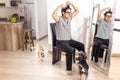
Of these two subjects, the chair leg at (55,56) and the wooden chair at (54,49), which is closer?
the wooden chair at (54,49)

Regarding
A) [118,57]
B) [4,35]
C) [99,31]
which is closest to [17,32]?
[4,35]

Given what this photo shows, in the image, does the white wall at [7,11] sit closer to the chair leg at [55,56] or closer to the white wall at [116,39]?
the chair leg at [55,56]

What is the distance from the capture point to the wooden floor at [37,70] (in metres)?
3.00

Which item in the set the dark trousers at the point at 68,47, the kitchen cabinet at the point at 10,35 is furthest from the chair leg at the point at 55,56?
the kitchen cabinet at the point at 10,35

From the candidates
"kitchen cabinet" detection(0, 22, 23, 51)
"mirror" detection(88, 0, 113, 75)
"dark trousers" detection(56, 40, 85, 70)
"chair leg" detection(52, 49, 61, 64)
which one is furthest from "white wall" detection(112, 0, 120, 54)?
"kitchen cabinet" detection(0, 22, 23, 51)

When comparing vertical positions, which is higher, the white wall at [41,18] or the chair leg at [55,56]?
the white wall at [41,18]

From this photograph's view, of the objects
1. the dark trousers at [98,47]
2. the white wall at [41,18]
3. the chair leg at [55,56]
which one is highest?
the white wall at [41,18]

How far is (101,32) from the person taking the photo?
10.5 ft

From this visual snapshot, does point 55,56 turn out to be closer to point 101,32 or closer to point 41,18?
point 101,32

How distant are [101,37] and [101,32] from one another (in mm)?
94

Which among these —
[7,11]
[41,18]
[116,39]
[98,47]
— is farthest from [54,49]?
[7,11]

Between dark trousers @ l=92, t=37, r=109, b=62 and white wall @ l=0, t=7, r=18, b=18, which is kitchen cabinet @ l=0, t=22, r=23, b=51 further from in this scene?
dark trousers @ l=92, t=37, r=109, b=62

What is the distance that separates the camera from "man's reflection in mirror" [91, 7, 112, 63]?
3.02m

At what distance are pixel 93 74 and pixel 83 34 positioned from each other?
44.4 inches
